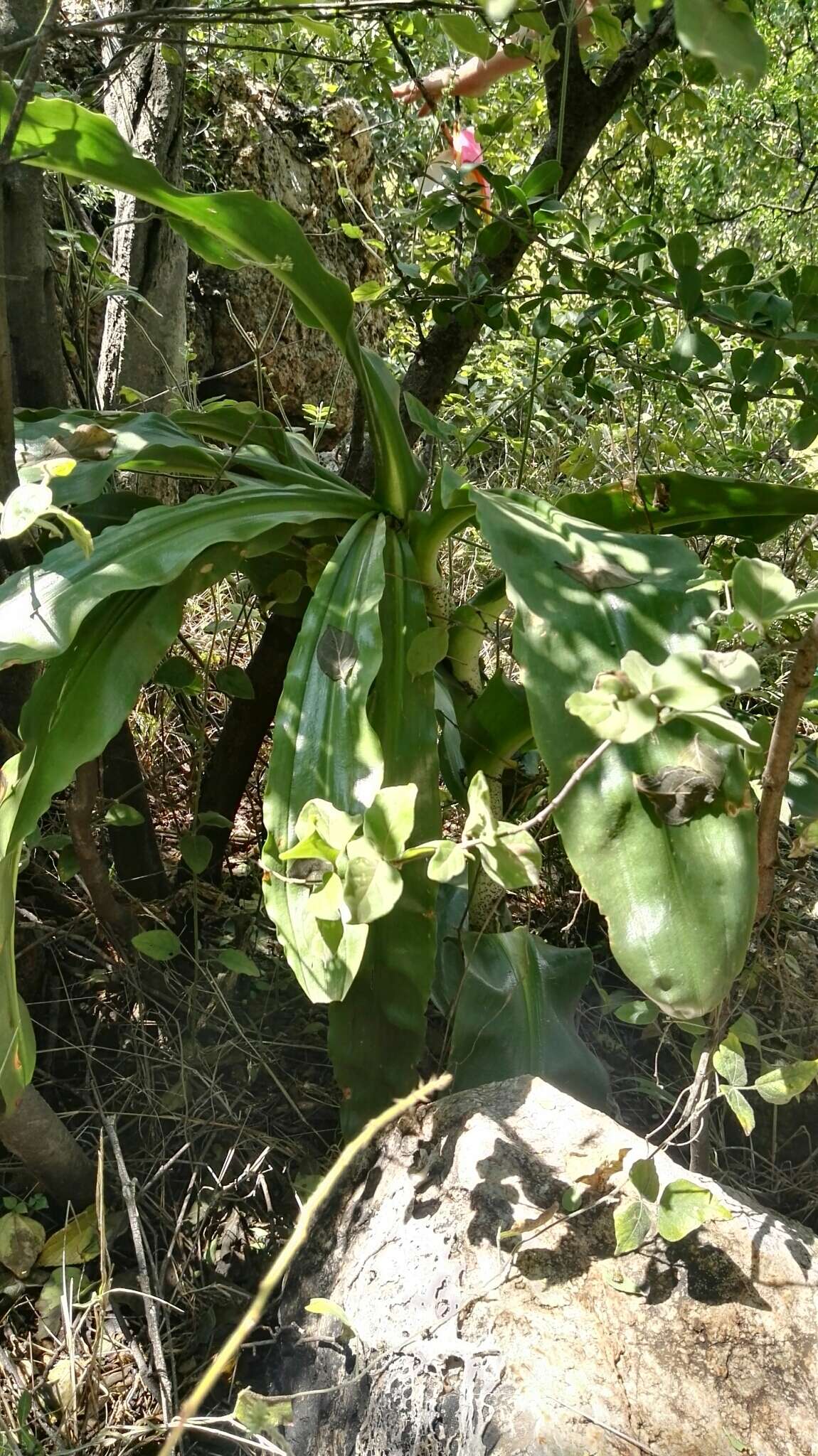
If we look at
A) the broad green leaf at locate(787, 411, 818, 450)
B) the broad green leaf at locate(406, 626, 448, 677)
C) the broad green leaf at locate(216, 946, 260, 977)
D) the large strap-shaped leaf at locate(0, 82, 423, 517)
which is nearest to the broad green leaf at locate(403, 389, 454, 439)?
the large strap-shaped leaf at locate(0, 82, 423, 517)

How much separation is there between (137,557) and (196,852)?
13.8 inches

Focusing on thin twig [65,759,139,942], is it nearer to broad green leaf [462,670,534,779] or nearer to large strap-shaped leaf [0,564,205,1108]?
large strap-shaped leaf [0,564,205,1108]

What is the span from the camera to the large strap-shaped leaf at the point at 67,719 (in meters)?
0.76

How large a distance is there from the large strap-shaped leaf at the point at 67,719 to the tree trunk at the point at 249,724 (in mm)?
276

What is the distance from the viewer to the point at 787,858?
4.29 feet

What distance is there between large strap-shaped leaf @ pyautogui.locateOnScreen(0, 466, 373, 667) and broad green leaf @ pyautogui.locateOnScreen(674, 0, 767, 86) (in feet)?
1.76

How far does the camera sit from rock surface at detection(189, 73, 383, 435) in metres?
2.32

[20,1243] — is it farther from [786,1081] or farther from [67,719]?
[786,1081]

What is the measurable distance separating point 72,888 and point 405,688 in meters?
0.49

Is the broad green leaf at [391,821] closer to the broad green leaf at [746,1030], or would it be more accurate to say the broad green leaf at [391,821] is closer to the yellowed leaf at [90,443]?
the broad green leaf at [746,1030]

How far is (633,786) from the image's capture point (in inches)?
28.4

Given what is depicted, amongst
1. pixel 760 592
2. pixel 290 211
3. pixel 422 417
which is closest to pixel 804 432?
pixel 422 417

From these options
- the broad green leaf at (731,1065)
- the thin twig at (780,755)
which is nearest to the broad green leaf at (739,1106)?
the broad green leaf at (731,1065)

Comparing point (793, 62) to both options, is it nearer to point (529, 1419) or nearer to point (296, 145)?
point (296, 145)
